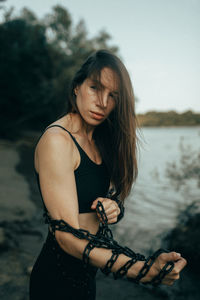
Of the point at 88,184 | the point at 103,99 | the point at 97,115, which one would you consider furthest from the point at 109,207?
the point at 103,99

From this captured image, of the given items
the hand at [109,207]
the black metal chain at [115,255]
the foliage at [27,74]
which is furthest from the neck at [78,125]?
the foliage at [27,74]

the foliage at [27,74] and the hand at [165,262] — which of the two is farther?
the foliage at [27,74]

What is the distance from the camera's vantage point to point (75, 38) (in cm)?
3638

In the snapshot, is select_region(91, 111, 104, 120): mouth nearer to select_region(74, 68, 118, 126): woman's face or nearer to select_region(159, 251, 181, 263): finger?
select_region(74, 68, 118, 126): woman's face

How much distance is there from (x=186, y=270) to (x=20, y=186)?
6688 mm

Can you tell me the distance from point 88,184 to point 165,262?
67 centimetres

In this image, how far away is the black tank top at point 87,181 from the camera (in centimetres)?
148

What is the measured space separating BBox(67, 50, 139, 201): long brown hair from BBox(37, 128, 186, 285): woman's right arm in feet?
1.89

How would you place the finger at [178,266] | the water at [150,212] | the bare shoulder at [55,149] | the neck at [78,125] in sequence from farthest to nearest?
the water at [150,212] < the neck at [78,125] < the bare shoulder at [55,149] < the finger at [178,266]

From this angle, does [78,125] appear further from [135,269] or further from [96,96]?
[135,269]

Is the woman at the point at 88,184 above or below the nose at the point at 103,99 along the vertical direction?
below

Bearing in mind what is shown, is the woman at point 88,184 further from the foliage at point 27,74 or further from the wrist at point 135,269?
the foliage at point 27,74

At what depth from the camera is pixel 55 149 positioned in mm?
1256

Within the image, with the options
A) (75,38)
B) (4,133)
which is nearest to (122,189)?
(4,133)
